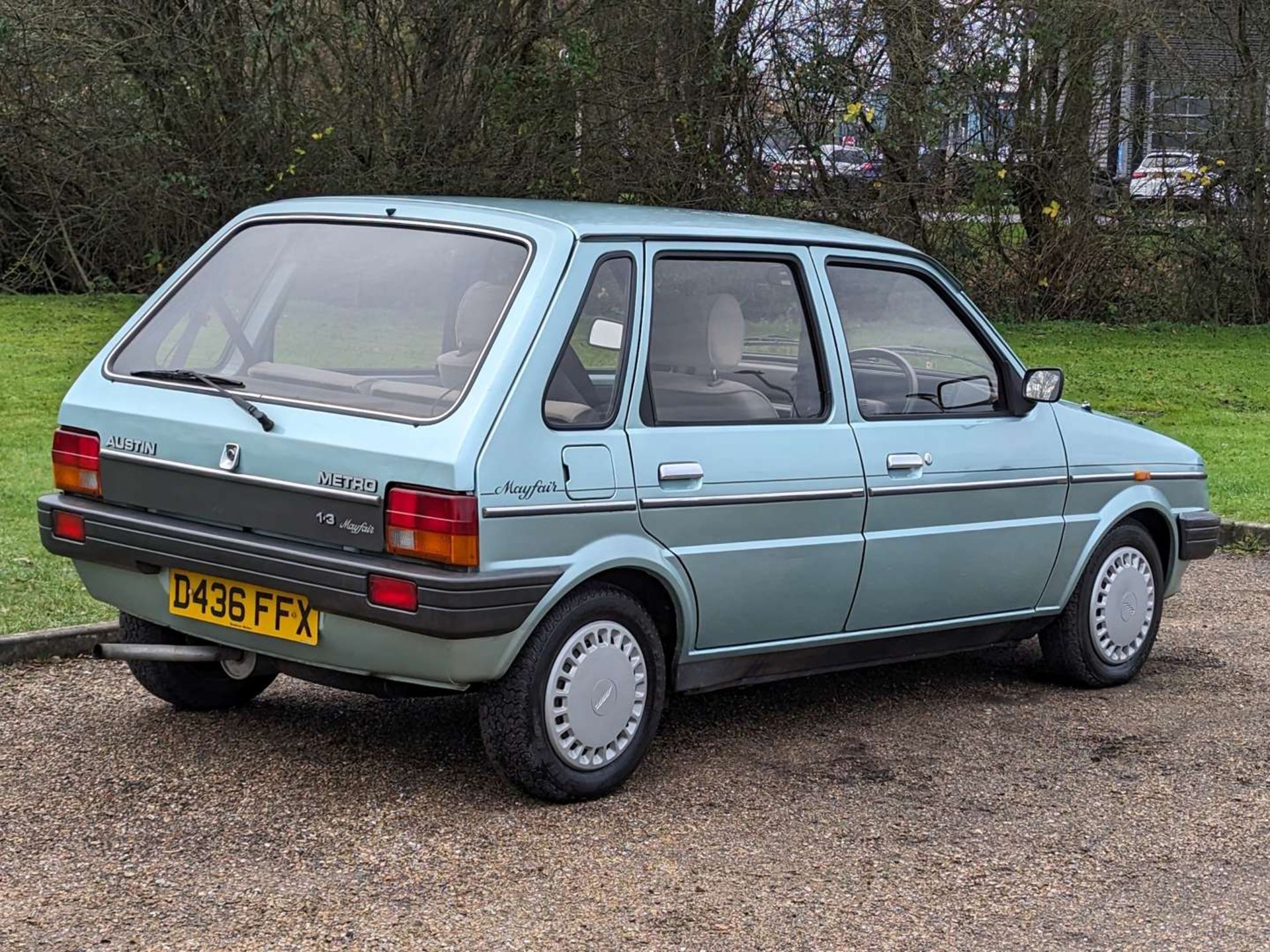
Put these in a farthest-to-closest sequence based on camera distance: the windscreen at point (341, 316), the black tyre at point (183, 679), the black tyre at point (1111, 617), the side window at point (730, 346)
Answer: the black tyre at point (1111, 617) < the black tyre at point (183, 679) < the side window at point (730, 346) < the windscreen at point (341, 316)

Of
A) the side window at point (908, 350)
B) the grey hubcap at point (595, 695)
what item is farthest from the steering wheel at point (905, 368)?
the grey hubcap at point (595, 695)

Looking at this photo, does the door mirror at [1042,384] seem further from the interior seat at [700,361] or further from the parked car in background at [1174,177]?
the parked car in background at [1174,177]

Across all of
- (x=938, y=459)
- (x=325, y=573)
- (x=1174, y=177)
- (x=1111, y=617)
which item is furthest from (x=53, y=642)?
(x=1174, y=177)

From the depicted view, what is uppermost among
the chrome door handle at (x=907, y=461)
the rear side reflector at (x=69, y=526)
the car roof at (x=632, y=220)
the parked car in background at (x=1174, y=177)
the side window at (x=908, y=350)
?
the parked car in background at (x=1174, y=177)

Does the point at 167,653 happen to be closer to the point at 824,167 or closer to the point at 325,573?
the point at 325,573

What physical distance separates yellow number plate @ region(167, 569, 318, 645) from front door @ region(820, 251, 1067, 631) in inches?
77.0

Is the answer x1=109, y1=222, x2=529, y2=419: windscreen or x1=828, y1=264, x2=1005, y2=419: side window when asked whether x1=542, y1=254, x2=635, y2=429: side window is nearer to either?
x1=109, y1=222, x2=529, y2=419: windscreen

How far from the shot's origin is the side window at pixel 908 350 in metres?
6.15

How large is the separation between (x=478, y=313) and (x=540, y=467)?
1.74 feet

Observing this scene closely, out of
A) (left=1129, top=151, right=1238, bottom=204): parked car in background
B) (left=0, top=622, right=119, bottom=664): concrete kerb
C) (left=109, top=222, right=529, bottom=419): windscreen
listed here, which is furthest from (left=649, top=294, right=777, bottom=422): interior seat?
(left=1129, top=151, right=1238, bottom=204): parked car in background

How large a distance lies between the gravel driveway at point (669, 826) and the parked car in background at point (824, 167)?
14.0m

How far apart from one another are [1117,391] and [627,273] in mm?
11812

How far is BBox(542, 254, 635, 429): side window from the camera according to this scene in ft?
16.9

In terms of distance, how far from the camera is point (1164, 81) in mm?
20844
